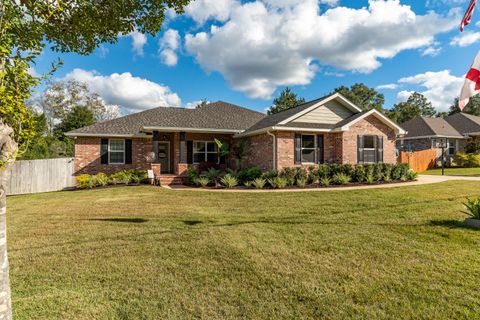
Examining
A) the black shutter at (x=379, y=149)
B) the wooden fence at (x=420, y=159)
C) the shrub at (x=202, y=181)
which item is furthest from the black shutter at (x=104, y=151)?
the wooden fence at (x=420, y=159)

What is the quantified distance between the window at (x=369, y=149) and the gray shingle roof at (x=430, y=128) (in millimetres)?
14357

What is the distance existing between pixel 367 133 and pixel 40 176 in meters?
18.2

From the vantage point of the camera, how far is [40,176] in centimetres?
1413

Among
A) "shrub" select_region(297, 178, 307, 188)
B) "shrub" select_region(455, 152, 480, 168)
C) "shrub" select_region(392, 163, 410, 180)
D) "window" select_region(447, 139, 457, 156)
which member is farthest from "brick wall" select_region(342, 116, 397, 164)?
"window" select_region(447, 139, 457, 156)

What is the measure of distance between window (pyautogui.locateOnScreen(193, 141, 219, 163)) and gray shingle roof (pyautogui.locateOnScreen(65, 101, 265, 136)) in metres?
1.32

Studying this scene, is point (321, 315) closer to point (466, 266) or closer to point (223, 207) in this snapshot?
point (466, 266)

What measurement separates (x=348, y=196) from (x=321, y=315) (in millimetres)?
7556

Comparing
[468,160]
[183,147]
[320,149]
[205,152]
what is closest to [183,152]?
[183,147]

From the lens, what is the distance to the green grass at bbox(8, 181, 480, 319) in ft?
10.2

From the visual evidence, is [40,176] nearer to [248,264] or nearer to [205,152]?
[205,152]

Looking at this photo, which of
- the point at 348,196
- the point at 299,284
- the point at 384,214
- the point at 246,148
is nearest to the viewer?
the point at 299,284

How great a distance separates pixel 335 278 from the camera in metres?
3.78

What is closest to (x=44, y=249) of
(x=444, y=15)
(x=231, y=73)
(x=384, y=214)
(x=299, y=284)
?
(x=299, y=284)

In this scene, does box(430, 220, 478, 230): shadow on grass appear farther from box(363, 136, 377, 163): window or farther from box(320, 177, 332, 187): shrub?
box(363, 136, 377, 163): window
